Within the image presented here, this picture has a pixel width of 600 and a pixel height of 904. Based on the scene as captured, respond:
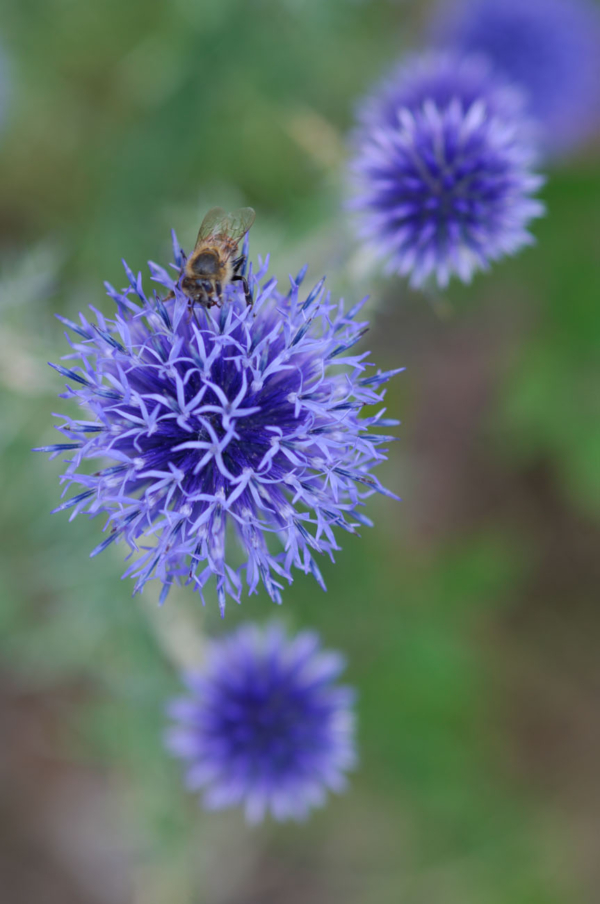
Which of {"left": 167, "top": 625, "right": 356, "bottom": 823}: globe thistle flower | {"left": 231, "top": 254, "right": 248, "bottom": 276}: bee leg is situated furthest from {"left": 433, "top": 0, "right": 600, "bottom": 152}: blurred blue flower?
{"left": 167, "top": 625, "right": 356, "bottom": 823}: globe thistle flower

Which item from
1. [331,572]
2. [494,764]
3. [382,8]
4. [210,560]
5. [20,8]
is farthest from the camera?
[382,8]

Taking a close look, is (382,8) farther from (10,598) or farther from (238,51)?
(10,598)

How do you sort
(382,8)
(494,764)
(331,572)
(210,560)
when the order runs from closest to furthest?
(210,560), (331,572), (494,764), (382,8)

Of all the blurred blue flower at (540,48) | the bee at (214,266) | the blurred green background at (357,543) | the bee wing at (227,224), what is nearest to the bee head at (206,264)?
the bee at (214,266)

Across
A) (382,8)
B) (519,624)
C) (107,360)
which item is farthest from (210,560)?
(382,8)

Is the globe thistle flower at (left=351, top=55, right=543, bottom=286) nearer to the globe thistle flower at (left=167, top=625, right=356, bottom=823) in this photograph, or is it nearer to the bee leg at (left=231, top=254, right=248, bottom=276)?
the bee leg at (left=231, top=254, right=248, bottom=276)

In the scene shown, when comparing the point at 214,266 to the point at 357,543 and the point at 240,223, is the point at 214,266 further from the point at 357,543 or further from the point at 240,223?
the point at 357,543

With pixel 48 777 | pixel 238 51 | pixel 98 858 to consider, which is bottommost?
pixel 98 858
